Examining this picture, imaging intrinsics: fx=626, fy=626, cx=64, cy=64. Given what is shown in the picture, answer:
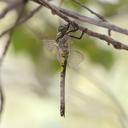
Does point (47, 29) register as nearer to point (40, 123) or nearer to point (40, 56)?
point (40, 56)

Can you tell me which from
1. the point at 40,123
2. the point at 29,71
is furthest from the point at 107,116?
the point at 40,123

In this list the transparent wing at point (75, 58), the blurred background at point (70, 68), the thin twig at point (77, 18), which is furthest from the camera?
the blurred background at point (70, 68)

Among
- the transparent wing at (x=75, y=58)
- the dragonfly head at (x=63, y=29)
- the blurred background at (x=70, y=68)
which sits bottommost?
the blurred background at (x=70, y=68)

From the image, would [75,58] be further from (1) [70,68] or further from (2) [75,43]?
(2) [75,43]

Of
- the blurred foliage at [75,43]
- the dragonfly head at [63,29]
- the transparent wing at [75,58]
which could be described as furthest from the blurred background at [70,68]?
the dragonfly head at [63,29]

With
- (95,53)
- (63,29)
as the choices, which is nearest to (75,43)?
(95,53)

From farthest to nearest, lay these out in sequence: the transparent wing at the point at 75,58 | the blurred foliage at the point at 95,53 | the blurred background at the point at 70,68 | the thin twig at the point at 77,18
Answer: the blurred foliage at the point at 95,53, the blurred background at the point at 70,68, the transparent wing at the point at 75,58, the thin twig at the point at 77,18

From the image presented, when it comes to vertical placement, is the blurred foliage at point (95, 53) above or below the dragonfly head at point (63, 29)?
below

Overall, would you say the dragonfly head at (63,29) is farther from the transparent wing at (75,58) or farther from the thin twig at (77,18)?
the transparent wing at (75,58)
